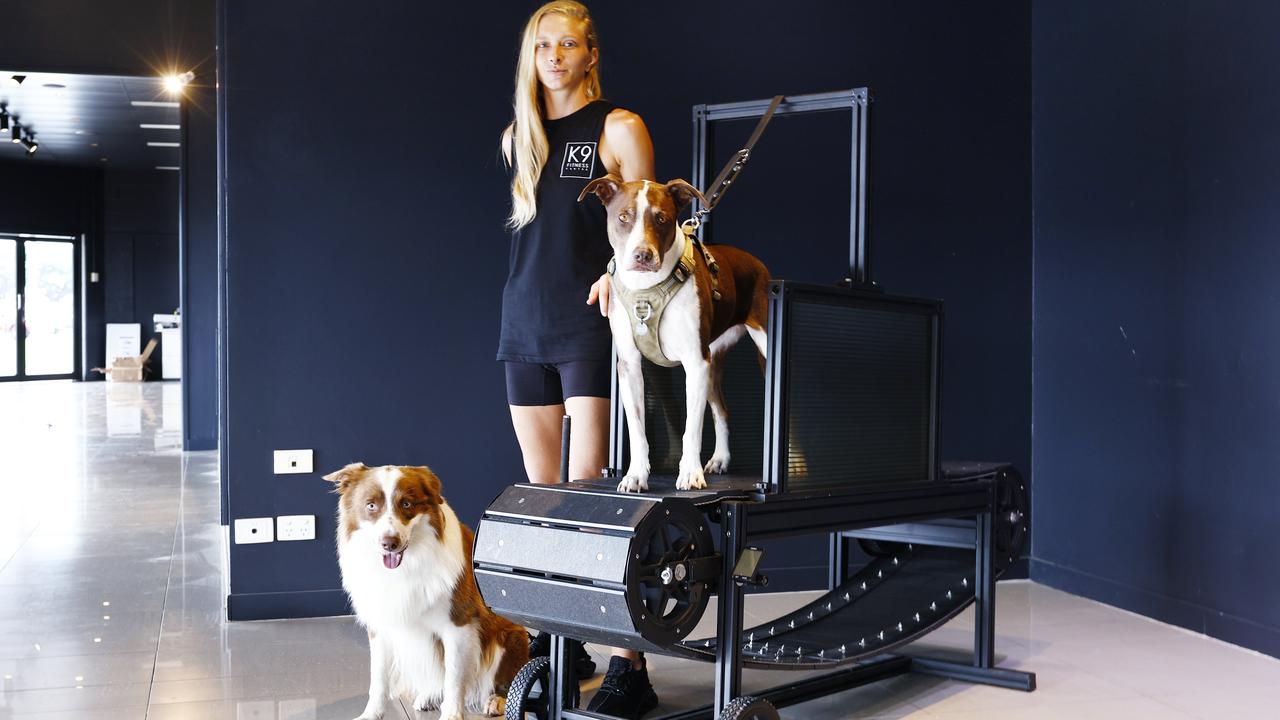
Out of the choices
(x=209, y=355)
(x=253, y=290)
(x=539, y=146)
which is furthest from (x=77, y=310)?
(x=539, y=146)

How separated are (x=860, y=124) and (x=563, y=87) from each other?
0.76 m

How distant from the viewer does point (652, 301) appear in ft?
7.45

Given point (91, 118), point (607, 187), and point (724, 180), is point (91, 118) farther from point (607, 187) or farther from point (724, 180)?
point (607, 187)

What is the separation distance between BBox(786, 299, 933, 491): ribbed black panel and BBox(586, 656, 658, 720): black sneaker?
707 millimetres

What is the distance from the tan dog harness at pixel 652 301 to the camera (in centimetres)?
227

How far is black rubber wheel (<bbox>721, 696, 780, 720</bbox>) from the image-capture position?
7.21 ft

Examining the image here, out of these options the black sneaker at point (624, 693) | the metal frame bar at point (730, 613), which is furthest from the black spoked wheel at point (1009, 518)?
the metal frame bar at point (730, 613)

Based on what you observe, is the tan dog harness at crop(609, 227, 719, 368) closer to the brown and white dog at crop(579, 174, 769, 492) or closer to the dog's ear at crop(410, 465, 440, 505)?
the brown and white dog at crop(579, 174, 769, 492)

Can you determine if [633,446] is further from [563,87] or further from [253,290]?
[253,290]

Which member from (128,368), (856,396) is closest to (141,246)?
(128,368)

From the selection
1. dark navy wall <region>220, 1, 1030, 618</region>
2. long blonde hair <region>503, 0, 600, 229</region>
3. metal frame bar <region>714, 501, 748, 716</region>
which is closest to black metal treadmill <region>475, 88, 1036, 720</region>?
metal frame bar <region>714, 501, 748, 716</region>

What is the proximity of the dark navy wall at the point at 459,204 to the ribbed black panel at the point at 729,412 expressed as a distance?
1.46m

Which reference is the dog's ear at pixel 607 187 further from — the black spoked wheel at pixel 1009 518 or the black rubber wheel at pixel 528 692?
the black spoked wheel at pixel 1009 518

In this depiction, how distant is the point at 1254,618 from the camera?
11.5ft
